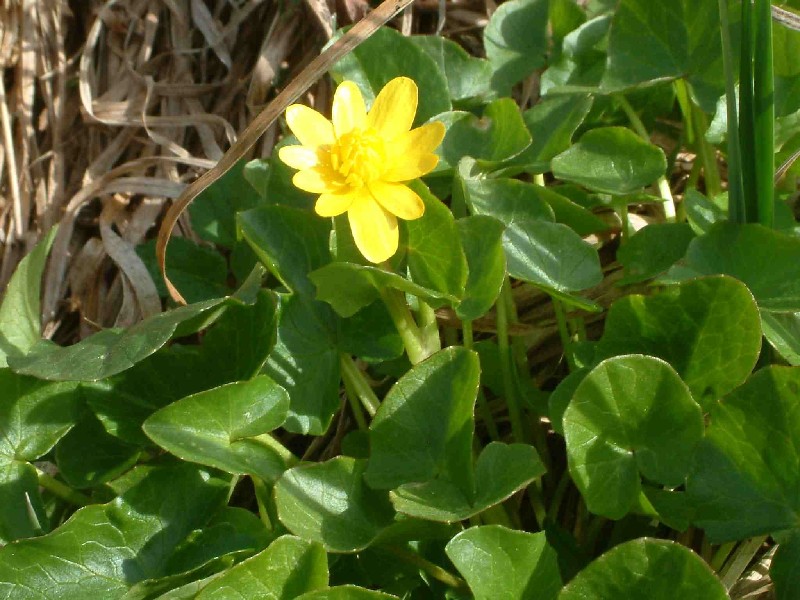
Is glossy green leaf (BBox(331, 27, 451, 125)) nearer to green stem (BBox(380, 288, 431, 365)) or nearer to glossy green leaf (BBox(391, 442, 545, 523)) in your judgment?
green stem (BBox(380, 288, 431, 365))

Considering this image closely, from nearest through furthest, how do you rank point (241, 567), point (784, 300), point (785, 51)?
point (241, 567)
point (784, 300)
point (785, 51)

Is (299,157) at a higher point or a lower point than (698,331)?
higher

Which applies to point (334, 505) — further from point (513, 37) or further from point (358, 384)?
point (513, 37)

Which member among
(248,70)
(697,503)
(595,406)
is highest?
(248,70)

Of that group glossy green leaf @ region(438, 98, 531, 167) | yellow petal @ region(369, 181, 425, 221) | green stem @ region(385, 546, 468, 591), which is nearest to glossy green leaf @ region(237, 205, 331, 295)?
yellow petal @ region(369, 181, 425, 221)

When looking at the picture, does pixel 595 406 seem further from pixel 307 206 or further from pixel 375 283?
pixel 307 206

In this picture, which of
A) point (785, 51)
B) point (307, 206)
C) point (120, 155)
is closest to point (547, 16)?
point (785, 51)

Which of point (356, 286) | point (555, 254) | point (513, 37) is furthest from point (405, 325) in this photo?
point (513, 37)
